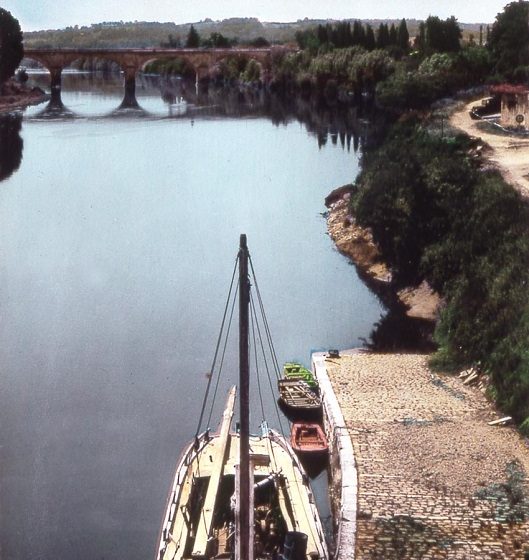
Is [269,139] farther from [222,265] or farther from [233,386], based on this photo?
[233,386]

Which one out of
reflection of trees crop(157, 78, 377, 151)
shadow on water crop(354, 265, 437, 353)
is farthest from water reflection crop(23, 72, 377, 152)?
shadow on water crop(354, 265, 437, 353)

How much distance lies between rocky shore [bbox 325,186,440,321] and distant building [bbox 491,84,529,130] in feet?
23.6

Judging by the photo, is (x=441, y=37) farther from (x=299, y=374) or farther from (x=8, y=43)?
(x=299, y=374)

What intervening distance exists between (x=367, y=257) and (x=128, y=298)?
837 cm

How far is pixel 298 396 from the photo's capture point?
59.7 ft

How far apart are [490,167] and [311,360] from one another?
953cm

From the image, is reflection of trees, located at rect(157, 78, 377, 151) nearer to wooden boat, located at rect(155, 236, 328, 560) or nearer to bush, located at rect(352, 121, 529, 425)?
bush, located at rect(352, 121, 529, 425)

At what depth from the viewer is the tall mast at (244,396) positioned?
34.1ft

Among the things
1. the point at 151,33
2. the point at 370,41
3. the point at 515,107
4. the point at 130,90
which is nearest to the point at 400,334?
the point at 515,107

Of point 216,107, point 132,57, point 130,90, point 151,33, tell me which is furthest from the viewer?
point 151,33

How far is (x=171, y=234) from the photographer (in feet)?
107

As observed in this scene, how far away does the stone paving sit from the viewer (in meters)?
12.1

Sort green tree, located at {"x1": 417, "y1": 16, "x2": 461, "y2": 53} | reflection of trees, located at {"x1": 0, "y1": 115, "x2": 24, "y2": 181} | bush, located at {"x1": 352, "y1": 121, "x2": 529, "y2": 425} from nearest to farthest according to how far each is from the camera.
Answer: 1. bush, located at {"x1": 352, "y1": 121, "x2": 529, "y2": 425}
2. reflection of trees, located at {"x1": 0, "y1": 115, "x2": 24, "y2": 181}
3. green tree, located at {"x1": 417, "y1": 16, "x2": 461, "y2": 53}

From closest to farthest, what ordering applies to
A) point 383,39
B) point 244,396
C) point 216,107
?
point 244,396
point 383,39
point 216,107
